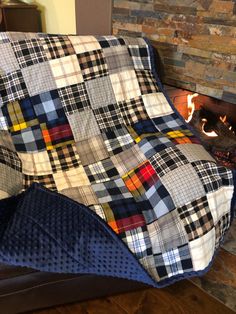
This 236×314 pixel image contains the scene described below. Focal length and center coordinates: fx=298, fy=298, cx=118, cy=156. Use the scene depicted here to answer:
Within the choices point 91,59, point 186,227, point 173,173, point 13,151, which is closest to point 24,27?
point 91,59

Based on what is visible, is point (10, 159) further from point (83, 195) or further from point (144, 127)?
point (144, 127)

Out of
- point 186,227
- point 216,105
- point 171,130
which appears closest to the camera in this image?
point 186,227

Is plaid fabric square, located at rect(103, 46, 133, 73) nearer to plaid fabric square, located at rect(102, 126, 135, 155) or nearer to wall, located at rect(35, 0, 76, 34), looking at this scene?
plaid fabric square, located at rect(102, 126, 135, 155)

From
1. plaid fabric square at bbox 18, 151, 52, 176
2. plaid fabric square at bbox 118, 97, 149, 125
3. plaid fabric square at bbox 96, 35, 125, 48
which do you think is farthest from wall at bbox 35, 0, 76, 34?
plaid fabric square at bbox 18, 151, 52, 176

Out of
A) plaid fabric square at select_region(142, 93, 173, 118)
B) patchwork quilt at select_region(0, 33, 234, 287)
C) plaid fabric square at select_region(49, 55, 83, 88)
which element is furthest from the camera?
plaid fabric square at select_region(142, 93, 173, 118)

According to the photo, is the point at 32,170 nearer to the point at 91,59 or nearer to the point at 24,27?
the point at 91,59

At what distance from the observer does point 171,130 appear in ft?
4.34

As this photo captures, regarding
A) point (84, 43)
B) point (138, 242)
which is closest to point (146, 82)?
point (84, 43)

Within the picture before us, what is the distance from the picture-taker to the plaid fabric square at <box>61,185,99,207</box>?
1.10m

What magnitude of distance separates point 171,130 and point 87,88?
418mm

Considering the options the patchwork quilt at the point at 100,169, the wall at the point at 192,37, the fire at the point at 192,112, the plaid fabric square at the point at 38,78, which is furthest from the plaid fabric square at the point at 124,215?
the fire at the point at 192,112

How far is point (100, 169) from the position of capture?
1.27 m

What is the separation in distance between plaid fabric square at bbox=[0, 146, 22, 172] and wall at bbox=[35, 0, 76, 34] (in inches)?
58.2

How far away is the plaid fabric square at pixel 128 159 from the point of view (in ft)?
4.14
